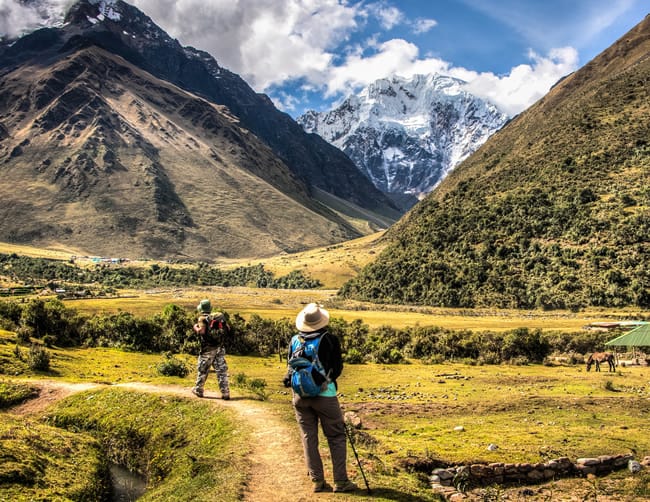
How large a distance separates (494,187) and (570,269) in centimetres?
3353

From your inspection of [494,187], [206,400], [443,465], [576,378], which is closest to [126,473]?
[206,400]

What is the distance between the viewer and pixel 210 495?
9672 mm

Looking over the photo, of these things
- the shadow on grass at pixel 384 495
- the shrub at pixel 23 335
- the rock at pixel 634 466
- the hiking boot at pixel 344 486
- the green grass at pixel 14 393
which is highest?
the shrub at pixel 23 335

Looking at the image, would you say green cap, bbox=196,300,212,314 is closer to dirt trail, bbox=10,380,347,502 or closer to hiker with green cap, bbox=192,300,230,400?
hiker with green cap, bbox=192,300,230,400

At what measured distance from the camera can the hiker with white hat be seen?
10.0m

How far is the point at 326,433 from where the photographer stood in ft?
33.6

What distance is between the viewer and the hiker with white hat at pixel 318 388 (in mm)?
10023

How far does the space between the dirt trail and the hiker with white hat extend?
0.46 metres

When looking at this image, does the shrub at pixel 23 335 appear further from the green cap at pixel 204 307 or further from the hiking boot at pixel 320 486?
the hiking boot at pixel 320 486

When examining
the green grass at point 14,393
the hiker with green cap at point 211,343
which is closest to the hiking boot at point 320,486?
the hiker with green cap at point 211,343

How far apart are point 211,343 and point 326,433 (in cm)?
730

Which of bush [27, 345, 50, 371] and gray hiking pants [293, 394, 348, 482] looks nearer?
gray hiking pants [293, 394, 348, 482]

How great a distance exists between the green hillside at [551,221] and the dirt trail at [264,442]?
74341mm

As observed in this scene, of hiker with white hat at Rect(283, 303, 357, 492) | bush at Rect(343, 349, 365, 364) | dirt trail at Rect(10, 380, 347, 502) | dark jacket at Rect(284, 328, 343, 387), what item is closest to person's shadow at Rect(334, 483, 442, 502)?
hiker with white hat at Rect(283, 303, 357, 492)
